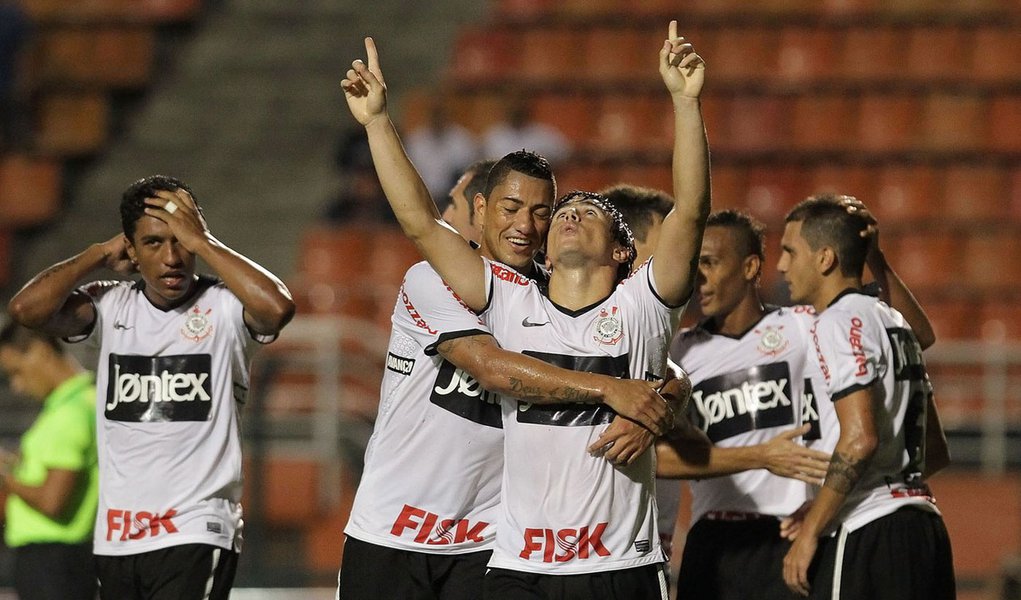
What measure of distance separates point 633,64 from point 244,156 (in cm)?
359

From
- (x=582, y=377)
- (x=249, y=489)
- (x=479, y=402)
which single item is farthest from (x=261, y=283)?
(x=249, y=489)

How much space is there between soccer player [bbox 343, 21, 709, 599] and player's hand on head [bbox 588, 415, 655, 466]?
23 mm

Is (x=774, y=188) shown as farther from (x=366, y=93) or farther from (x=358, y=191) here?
(x=366, y=93)

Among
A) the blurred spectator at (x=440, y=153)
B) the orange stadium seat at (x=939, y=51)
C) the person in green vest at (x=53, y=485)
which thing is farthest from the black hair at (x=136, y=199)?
the orange stadium seat at (x=939, y=51)

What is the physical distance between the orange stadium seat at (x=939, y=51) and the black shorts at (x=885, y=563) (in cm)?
878

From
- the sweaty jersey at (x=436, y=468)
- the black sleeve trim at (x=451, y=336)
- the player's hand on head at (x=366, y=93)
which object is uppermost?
the player's hand on head at (x=366, y=93)

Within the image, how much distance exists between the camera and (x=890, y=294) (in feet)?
18.7

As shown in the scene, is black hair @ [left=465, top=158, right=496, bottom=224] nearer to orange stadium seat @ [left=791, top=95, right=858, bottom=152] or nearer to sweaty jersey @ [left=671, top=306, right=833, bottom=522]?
sweaty jersey @ [left=671, top=306, right=833, bottom=522]

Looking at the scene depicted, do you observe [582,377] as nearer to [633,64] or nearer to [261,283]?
[261,283]

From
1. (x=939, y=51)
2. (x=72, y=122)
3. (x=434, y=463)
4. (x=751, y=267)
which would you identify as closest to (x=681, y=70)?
(x=751, y=267)

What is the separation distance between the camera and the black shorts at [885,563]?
5.12 meters

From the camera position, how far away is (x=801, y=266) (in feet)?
17.4

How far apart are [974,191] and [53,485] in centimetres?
833

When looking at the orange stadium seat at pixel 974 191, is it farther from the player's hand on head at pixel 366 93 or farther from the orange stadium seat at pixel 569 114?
the player's hand on head at pixel 366 93
